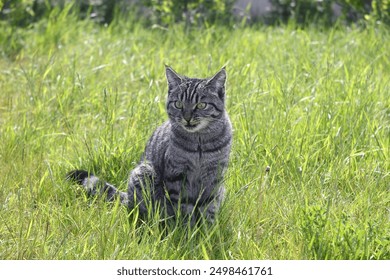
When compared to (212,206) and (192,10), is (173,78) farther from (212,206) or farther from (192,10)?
(192,10)

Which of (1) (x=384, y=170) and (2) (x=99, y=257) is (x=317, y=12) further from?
(2) (x=99, y=257)

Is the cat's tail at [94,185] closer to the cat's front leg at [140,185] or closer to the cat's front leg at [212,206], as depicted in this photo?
the cat's front leg at [140,185]

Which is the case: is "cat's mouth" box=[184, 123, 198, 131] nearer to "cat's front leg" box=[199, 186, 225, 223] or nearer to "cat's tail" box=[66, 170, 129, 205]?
"cat's front leg" box=[199, 186, 225, 223]

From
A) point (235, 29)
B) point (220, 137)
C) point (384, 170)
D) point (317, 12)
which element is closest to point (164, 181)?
point (220, 137)

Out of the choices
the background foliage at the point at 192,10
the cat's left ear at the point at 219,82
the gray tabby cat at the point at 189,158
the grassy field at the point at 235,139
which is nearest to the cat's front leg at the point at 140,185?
the gray tabby cat at the point at 189,158

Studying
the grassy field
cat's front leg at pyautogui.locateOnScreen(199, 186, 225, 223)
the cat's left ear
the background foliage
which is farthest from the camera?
the background foliage

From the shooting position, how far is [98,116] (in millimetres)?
5441

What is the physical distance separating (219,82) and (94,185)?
0.95 meters

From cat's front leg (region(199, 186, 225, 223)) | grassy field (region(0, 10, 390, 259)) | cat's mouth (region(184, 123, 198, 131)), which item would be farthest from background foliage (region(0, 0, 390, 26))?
cat's front leg (region(199, 186, 225, 223))

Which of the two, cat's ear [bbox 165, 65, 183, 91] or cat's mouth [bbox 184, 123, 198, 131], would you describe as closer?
cat's mouth [bbox 184, 123, 198, 131]

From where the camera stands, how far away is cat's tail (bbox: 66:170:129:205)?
4156mm

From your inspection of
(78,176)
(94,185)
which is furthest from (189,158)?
(78,176)

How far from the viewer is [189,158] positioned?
4098 millimetres

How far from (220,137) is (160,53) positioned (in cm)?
265
